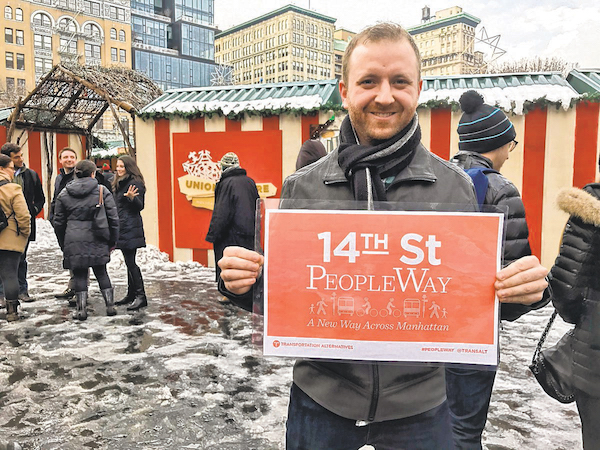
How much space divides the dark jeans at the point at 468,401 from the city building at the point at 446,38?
10786 centimetres

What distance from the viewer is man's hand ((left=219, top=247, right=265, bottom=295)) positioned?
1.29 metres

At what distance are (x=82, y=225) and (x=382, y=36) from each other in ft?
15.2

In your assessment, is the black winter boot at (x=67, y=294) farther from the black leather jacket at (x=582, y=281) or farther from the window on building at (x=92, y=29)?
the window on building at (x=92, y=29)

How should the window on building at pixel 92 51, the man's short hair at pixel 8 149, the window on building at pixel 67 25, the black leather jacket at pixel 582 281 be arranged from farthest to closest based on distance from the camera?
the window on building at pixel 92 51 < the window on building at pixel 67 25 < the man's short hair at pixel 8 149 < the black leather jacket at pixel 582 281

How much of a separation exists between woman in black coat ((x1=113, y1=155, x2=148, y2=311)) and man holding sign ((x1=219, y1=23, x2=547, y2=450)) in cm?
458

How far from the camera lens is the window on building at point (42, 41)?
61312 mm

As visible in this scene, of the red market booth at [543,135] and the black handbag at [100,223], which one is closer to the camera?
the black handbag at [100,223]

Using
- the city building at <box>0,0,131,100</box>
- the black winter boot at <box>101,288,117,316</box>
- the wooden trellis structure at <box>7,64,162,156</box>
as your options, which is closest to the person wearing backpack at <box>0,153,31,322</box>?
the black winter boot at <box>101,288,117,316</box>

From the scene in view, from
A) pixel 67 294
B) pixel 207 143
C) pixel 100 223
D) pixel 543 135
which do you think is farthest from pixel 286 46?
pixel 100 223

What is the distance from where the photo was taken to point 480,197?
6.79 feet

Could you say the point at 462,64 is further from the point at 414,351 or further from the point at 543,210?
the point at 414,351

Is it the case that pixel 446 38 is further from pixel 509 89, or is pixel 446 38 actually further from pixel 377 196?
pixel 377 196

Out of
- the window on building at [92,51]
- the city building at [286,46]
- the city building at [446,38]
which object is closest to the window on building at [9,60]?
the window on building at [92,51]

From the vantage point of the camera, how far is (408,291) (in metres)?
1.27
